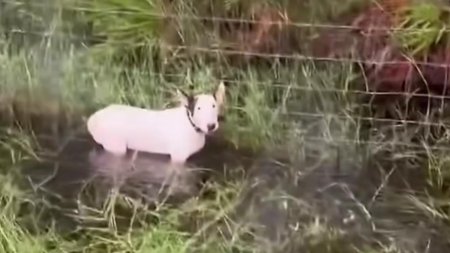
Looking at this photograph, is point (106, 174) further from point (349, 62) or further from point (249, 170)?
point (349, 62)

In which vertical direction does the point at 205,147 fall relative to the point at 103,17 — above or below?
below

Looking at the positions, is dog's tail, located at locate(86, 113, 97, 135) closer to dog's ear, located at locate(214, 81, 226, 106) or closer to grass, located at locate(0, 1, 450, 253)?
grass, located at locate(0, 1, 450, 253)

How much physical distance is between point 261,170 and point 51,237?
208mm

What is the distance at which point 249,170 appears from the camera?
→ 30.7 inches

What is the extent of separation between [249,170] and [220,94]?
0.24 feet

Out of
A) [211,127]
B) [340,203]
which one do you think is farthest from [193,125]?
[340,203]

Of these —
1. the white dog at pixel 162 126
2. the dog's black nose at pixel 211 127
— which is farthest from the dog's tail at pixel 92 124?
the dog's black nose at pixel 211 127

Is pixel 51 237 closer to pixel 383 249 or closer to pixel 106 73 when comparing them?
pixel 106 73

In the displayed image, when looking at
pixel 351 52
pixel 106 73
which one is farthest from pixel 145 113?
pixel 351 52

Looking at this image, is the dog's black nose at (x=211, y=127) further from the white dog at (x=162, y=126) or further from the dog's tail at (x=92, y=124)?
the dog's tail at (x=92, y=124)

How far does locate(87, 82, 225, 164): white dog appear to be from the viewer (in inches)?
30.4

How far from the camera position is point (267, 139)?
2.53 ft

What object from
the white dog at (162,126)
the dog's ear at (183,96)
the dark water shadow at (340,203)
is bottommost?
the dark water shadow at (340,203)

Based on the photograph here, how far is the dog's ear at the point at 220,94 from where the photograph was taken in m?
0.77
